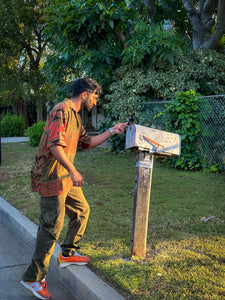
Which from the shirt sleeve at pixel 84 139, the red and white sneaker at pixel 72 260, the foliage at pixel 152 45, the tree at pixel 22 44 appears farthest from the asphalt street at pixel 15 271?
the tree at pixel 22 44

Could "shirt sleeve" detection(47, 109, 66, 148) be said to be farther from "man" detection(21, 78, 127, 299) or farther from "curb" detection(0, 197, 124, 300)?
"curb" detection(0, 197, 124, 300)

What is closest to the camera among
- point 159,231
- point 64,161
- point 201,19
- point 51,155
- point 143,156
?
point 64,161

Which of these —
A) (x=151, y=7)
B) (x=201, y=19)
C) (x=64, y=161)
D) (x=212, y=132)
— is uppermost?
(x=151, y=7)

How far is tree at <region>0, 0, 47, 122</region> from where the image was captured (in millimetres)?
22359

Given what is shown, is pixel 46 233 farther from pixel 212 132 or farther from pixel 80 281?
pixel 212 132

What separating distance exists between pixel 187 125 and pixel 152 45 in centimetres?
288

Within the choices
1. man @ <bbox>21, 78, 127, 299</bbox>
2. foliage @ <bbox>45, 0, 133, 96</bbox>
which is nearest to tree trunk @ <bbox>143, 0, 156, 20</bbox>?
foliage @ <bbox>45, 0, 133, 96</bbox>

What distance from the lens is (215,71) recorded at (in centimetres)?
1019

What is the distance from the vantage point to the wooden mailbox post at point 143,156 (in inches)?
118

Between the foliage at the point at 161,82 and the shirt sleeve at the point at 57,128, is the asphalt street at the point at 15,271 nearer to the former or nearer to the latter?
the shirt sleeve at the point at 57,128

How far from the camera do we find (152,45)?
29.6 feet

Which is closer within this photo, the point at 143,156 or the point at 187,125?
the point at 143,156

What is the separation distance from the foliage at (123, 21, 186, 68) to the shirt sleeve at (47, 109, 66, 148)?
678 cm

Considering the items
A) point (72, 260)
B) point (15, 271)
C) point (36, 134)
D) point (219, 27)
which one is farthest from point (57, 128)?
point (36, 134)
